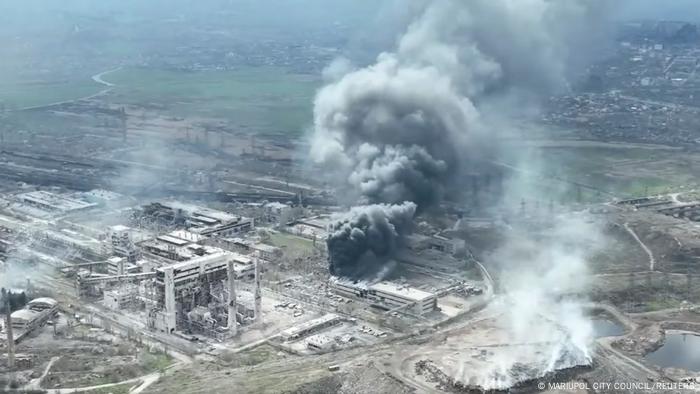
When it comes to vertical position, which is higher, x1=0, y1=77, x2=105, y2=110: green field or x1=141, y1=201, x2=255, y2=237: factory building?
x1=0, y1=77, x2=105, y2=110: green field

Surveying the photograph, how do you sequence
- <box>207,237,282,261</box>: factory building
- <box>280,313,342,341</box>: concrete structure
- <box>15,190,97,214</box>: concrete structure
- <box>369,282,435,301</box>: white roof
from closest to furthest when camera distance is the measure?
<box>280,313,342,341</box>: concrete structure → <box>369,282,435,301</box>: white roof → <box>207,237,282,261</box>: factory building → <box>15,190,97,214</box>: concrete structure

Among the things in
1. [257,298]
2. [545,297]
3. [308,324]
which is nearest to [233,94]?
[257,298]

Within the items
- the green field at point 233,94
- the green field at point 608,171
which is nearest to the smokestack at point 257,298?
the green field at point 608,171

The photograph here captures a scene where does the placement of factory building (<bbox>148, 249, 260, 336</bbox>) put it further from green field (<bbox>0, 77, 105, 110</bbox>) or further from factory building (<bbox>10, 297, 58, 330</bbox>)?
green field (<bbox>0, 77, 105, 110</bbox>)

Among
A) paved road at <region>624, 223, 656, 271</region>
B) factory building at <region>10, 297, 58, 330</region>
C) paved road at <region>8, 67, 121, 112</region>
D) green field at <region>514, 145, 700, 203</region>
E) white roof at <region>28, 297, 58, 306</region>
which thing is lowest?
factory building at <region>10, 297, 58, 330</region>

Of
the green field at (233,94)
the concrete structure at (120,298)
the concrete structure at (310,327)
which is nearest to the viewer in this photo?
the concrete structure at (310,327)

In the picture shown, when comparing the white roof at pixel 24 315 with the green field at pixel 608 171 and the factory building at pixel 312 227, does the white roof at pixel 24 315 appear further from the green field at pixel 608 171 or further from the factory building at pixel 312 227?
the green field at pixel 608 171

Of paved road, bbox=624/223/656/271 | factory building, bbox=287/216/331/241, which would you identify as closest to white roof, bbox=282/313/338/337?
factory building, bbox=287/216/331/241
